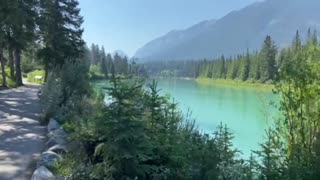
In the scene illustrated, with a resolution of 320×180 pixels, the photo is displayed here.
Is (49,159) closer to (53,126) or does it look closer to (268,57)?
(53,126)

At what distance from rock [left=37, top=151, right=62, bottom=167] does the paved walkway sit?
0.96ft

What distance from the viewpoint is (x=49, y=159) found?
7.93 m

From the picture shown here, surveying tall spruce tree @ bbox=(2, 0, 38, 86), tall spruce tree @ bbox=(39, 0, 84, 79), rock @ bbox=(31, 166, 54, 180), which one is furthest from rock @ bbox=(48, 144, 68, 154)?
tall spruce tree @ bbox=(39, 0, 84, 79)

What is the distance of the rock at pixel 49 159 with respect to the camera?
7649 mm

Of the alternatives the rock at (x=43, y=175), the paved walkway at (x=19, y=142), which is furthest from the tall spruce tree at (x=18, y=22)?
the rock at (x=43, y=175)

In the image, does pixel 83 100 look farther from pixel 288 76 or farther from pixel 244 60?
pixel 244 60

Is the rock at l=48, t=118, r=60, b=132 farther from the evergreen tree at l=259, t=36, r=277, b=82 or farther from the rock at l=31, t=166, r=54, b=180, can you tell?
the evergreen tree at l=259, t=36, r=277, b=82

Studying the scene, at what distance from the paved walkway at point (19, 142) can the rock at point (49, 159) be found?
29 cm

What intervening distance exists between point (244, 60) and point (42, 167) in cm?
10001

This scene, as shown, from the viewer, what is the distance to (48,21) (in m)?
40.3

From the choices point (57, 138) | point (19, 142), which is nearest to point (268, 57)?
point (19, 142)

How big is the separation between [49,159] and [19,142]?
3219 millimetres

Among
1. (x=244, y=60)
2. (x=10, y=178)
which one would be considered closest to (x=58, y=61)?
(x=10, y=178)

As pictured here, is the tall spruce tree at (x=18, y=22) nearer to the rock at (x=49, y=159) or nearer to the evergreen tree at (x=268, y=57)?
the rock at (x=49, y=159)
